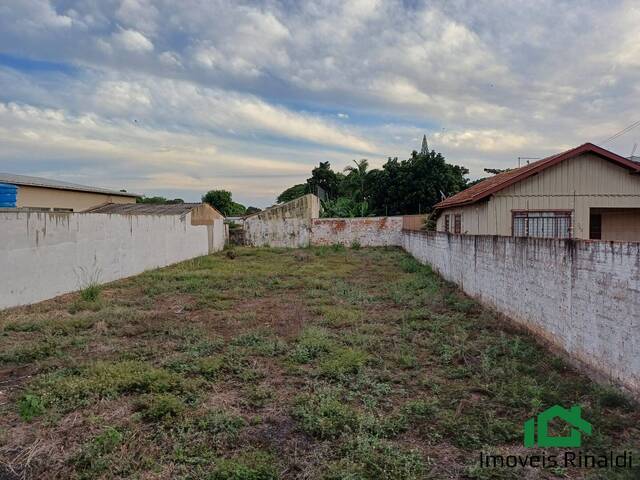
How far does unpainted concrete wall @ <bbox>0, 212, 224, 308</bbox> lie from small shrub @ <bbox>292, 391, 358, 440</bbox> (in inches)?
251

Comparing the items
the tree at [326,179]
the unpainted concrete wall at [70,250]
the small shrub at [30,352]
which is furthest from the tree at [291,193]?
the small shrub at [30,352]

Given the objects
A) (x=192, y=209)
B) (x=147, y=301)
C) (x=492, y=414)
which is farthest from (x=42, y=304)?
(x=192, y=209)

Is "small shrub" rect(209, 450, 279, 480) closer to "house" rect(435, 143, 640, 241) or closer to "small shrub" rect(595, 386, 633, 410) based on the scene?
"small shrub" rect(595, 386, 633, 410)

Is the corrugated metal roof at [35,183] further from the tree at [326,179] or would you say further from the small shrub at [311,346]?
the tree at [326,179]

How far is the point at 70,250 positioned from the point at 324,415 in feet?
26.3

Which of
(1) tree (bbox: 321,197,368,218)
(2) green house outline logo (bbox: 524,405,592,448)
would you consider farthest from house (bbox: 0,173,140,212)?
(2) green house outline logo (bbox: 524,405,592,448)

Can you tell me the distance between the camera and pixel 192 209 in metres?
17.8

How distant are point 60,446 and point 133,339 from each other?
280cm

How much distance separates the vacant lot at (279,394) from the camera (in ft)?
9.35

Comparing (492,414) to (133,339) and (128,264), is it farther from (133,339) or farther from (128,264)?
(128,264)

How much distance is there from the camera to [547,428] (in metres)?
3.22

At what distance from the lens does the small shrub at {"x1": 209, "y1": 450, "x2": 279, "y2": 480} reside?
2668mm

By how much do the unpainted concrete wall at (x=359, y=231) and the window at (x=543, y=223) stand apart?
11067 mm

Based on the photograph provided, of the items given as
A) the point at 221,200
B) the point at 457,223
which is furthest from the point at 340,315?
the point at 221,200
